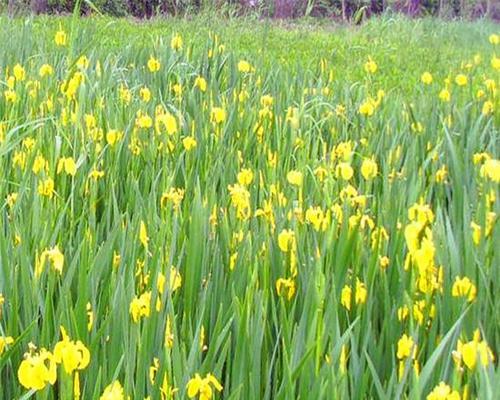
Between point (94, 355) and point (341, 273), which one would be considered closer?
point (94, 355)

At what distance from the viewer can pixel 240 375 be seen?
869mm

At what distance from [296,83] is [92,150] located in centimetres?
150

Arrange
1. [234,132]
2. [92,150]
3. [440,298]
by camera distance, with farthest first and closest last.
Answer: [234,132]
[92,150]
[440,298]

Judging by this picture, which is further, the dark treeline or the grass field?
the dark treeline

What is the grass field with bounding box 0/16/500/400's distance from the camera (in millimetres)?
866

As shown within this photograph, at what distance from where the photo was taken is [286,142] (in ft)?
6.53

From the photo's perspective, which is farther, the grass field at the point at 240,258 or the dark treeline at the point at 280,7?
the dark treeline at the point at 280,7

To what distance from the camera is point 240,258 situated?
3.68 feet

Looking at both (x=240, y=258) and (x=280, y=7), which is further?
(x=280, y=7)

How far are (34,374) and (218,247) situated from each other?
530 mm

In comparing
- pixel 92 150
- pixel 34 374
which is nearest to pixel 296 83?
pixel 92 150

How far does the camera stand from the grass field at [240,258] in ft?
2.84

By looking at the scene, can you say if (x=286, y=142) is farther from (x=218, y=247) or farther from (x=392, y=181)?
(x=218, y=247)

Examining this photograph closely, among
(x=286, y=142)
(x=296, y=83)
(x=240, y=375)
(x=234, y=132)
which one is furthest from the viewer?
(x=296, y=83)
